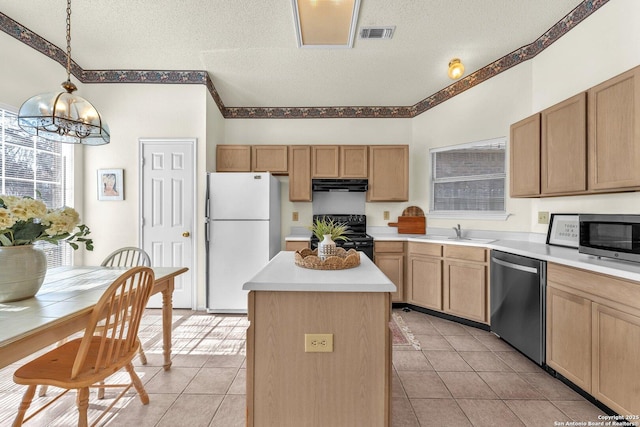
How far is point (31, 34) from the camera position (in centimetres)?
259

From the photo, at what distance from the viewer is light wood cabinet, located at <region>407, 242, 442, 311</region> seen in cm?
317

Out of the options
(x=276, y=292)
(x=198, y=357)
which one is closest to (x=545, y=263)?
(x=276, y=292)

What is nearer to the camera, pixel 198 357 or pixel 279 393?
pixel 279 393

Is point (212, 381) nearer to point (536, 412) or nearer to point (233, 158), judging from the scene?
point (536, 412)

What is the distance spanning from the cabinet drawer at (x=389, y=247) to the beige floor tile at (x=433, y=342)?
108cm

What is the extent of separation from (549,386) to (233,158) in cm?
401

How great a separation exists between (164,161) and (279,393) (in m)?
3.09

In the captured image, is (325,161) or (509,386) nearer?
(509,386)

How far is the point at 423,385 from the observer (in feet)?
6.48

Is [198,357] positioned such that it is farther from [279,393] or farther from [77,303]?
[279,393]

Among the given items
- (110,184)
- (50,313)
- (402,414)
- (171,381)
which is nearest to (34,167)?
(110,184)

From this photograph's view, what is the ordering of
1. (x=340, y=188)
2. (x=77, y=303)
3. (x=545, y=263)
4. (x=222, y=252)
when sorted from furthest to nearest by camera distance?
(x=340, y=188)
(x=222, y=252)
(x=545, y=263)
(x=77, y=303)

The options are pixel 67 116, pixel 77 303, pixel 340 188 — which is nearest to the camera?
pixel 77 303

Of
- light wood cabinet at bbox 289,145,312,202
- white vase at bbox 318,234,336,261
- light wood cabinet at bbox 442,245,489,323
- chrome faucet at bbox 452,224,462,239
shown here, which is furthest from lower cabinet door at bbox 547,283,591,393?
light wood cabinet at bbox 289,145,312,202
